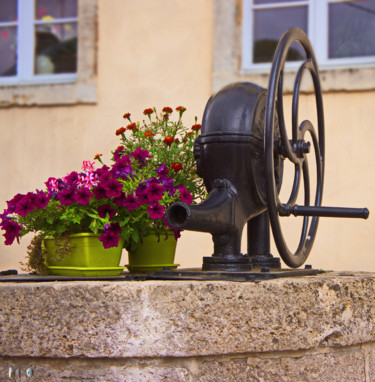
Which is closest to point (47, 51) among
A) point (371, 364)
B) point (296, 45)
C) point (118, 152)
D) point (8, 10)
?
point (8, 10)

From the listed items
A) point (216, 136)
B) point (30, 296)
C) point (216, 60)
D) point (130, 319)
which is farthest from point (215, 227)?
point (216, 60)

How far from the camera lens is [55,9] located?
5812 millimetres

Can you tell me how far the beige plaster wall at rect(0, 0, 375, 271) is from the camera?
4.79 metres

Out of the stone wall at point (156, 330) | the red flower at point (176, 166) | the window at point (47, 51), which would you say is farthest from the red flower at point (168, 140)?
the window at point (47, 51)

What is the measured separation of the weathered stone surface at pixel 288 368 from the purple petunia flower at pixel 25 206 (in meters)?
0.80

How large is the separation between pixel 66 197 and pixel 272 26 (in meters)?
3.22

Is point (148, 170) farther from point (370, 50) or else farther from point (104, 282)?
point (370, 50)

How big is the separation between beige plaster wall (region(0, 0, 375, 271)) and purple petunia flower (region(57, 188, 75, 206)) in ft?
8.12

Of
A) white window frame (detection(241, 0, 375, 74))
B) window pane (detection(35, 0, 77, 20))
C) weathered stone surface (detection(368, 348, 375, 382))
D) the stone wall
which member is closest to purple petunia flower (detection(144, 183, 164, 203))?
the stone wall

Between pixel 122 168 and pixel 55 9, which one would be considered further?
pixel 55 9

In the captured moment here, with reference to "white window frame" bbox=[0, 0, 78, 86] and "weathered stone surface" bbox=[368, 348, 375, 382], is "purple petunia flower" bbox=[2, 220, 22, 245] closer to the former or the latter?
"weathered stone surface" bbox=[368, 348, 375, 382]

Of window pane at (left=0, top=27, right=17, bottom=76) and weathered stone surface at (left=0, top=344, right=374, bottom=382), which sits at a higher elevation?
window pane at (left=0, top=27, right=17, bottom=76)

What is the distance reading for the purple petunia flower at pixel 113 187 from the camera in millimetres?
2424

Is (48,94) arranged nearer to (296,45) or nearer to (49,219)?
(296,45)
